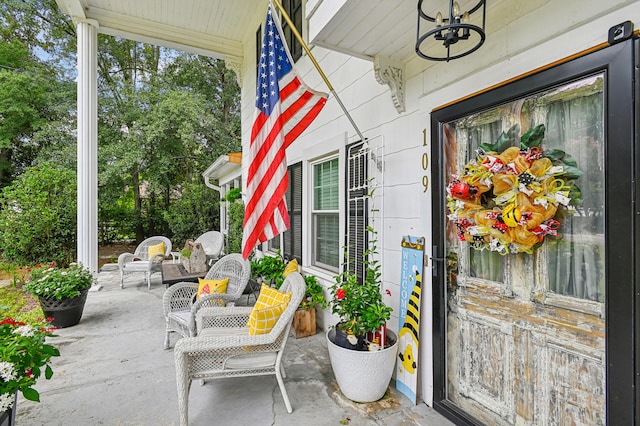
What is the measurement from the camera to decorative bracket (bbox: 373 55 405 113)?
2521 mm

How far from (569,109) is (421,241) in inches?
47.7

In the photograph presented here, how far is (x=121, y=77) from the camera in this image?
12.8 m

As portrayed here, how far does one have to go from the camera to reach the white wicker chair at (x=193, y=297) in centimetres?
321

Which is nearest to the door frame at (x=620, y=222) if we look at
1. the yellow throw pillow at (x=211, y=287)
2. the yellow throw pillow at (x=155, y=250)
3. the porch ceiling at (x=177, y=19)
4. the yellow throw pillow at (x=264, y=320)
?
the yellow throw pillow at (x=264, y=320)

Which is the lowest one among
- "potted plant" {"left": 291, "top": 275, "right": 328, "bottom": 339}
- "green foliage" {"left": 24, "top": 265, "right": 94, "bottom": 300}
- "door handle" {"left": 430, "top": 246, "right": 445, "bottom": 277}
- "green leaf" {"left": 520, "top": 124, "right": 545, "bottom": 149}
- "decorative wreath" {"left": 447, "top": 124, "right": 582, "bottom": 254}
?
"potted plant" {"left": 291, "top": 275, "right": 328, "bottom": 339}

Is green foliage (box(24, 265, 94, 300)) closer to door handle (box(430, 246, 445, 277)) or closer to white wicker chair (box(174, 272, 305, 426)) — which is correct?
white wicker chair (box(174, 272, 305, 426))

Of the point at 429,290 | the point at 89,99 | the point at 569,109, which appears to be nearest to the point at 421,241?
the point at 429,290

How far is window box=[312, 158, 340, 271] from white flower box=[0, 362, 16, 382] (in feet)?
9.40

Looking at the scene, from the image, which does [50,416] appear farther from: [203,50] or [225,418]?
[203,50]

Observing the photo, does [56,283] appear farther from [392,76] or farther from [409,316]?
[392,76]

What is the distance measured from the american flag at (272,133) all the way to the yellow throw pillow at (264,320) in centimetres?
51

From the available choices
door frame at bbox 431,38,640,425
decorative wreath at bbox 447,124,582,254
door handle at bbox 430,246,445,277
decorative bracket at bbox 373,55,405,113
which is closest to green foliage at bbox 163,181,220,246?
decorative bracket at bbox 373,55,405,113

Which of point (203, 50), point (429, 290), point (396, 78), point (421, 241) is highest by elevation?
point (203, 50)

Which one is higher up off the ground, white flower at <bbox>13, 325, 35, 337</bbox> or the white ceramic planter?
white flower at <bbox>13, 325, 35, 337</bbox>
